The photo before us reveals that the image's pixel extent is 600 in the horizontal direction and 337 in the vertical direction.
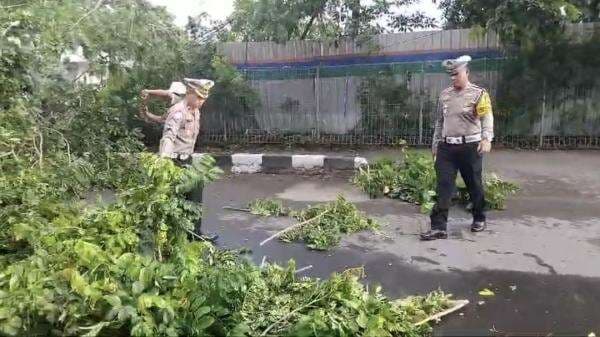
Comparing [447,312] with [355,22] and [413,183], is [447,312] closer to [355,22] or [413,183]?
[413,183]

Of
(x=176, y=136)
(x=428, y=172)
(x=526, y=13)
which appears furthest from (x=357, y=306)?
(x=526, y=13)

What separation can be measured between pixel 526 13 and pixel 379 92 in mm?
2779

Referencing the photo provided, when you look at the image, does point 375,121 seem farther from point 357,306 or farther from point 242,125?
point 357,306

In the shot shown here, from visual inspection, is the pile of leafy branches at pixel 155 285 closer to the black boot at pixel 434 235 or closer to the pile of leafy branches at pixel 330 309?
the pile of leafy branches at pixel 330 309

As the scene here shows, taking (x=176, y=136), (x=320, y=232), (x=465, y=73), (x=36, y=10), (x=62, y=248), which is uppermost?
(x=36, y=10)

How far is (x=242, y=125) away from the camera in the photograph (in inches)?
437

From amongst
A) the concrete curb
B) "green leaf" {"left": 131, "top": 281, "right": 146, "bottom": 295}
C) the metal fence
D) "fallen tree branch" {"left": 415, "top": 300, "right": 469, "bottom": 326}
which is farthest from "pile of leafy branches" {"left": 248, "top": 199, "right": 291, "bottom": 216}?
the metal fence

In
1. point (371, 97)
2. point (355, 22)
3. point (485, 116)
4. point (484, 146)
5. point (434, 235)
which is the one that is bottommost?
point (434, 235)

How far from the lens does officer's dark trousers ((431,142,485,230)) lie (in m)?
5.25

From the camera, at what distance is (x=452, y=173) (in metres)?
5.32

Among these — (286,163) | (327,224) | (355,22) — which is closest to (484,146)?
(327,224)

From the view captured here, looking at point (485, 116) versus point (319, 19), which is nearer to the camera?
point (485, 116)

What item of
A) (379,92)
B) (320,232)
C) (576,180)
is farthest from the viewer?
(379,92)

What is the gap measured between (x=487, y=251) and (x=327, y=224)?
154cm
